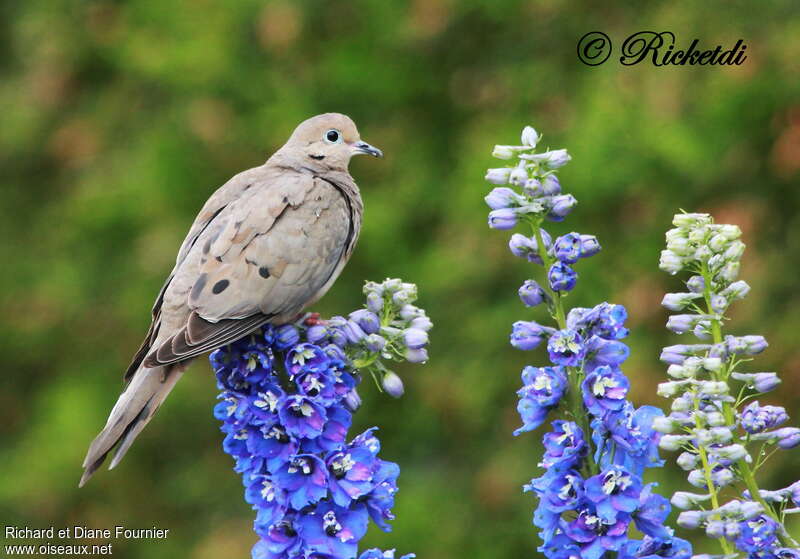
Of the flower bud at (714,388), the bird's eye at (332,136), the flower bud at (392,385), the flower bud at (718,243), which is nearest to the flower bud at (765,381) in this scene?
the flower bud at (714,388)

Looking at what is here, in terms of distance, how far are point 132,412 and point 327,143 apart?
6.43ft

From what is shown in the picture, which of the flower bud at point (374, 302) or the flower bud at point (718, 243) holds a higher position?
the flower bud at point (374, 302)

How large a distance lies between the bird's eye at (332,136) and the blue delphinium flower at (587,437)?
8.51 feet

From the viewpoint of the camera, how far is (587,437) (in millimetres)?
2027

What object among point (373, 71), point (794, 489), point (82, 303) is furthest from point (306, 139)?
point (82, 303)

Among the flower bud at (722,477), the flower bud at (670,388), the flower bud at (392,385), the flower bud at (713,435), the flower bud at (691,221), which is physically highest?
the flower bud at (392,385)

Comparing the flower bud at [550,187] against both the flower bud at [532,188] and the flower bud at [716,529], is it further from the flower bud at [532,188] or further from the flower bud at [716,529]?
the flower bud at [716,529]

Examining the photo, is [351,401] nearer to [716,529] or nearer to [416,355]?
[416,355]

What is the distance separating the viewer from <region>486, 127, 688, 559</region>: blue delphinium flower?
1.94 meters

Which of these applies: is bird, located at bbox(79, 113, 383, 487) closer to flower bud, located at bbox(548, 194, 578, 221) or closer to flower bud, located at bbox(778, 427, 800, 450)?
flower bud, located at bbox(548, 194, 578, 221)

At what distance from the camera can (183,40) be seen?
→ 7.60 metres

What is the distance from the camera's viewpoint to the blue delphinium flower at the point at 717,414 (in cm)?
184

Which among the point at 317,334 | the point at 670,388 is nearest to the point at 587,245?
the point at 670,388

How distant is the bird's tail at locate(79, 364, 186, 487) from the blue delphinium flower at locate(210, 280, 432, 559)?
1.15ft
